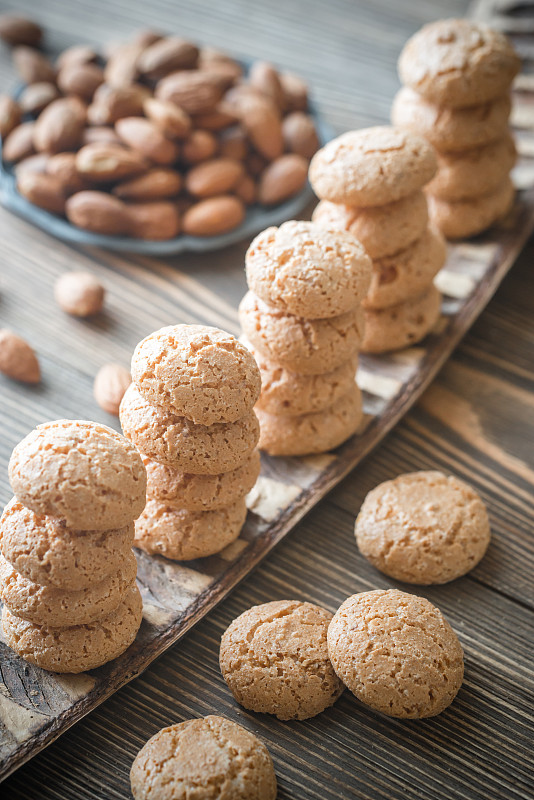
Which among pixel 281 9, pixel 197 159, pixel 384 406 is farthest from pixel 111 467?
pixel 281 9

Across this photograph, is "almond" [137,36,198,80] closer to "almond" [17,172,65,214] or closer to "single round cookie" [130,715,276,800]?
"almond" [17,172,65,214]

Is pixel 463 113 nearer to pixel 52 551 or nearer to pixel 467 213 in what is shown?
pixel 467 213

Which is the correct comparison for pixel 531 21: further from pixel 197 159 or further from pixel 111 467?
pixel 111 467

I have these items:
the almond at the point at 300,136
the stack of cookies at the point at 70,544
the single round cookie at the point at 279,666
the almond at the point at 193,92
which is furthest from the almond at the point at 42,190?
the single round cookie at the point at 279,666

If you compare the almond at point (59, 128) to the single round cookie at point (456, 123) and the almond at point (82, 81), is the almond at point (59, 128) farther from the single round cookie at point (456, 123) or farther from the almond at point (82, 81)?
the single round cookie at point (456, 123)

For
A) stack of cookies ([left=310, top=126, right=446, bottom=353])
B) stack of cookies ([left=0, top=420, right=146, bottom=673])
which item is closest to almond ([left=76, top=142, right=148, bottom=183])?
stack of cookies ([left=310, top=126, right=446, bottom=353])

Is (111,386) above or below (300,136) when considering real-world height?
below

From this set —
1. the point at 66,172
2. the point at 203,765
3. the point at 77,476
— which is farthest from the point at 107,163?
the point at 203,765
